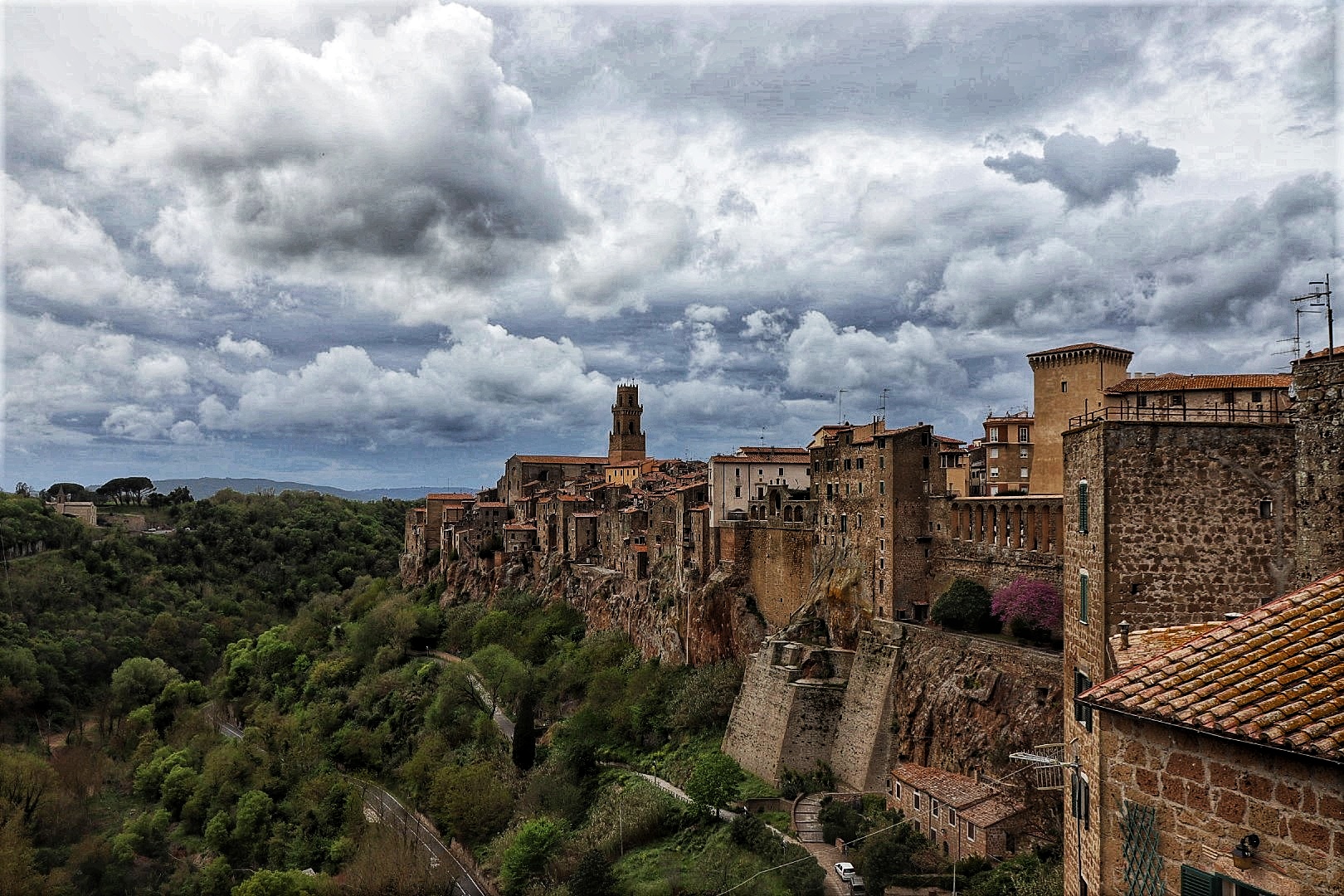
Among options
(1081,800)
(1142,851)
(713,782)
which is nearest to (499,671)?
(713,782)

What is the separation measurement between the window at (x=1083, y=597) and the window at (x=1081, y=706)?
2.44 feet

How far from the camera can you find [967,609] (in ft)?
93.8

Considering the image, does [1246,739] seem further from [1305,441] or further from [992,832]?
[992,832]

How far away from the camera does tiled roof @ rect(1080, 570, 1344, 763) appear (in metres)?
5.33

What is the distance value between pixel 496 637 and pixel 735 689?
2345 cm

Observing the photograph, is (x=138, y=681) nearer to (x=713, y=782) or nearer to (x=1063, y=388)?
(x=713, y=782)

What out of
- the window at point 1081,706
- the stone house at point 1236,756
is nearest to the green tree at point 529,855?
the window at point 1081,706

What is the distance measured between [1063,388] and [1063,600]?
1767cm

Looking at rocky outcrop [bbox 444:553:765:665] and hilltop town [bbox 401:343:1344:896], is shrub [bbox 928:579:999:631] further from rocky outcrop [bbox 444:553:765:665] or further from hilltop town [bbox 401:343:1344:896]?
rocky outcrop [bbox 444:553:765:665]

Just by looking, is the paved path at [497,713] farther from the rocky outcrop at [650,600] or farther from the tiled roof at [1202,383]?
the tiled roof at [1202,383]

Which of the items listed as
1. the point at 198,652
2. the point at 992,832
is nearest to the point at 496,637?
the point at 198,652

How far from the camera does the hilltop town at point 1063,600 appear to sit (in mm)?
5836

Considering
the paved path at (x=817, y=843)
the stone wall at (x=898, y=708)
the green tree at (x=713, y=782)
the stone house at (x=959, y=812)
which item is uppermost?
the stone wall at (x=898, y=708)

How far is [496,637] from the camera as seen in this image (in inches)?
2201
